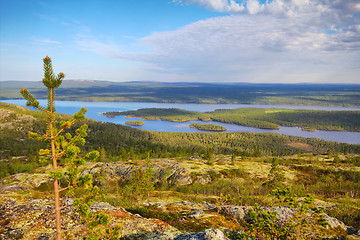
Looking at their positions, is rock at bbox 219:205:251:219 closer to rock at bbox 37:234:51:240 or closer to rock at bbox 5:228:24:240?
rock at bbox 37:234:51:240

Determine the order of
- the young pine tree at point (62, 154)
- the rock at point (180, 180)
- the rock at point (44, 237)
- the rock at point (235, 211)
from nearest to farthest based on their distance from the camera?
the young pine tree at point (62, 154), the rock at point (44, 237), the rock at point (235, 211), the rock at point (180, 180)

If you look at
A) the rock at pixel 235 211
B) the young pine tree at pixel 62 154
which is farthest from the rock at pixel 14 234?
the rock at pixel 235 211

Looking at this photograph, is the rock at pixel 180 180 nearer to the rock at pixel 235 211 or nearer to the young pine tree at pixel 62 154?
the rock at pixel 235 211

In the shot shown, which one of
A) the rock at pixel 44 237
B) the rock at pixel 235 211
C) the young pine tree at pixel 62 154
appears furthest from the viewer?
the rock at pixel 235 211

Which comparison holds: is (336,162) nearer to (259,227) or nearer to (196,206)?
(196,206)

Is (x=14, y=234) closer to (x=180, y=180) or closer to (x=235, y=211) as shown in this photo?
(x=235, y=211)

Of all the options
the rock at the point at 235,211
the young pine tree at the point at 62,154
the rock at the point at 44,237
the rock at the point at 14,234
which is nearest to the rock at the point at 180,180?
the rock at the point at 235,211

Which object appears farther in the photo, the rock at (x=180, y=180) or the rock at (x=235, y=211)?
the rock at (x=180, y=180)

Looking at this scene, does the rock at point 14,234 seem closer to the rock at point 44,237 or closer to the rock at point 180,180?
the rock at point 44,237

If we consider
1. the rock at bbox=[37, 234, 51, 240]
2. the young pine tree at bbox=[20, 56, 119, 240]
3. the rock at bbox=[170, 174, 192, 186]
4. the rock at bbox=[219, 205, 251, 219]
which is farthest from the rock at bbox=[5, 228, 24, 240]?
the rock at bbox=[170, 174, 192, 186]

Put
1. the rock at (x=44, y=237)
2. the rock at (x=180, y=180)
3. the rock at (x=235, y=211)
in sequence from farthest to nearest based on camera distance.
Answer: the rock at (x=180, y=180) → the rock at (x=235, y=211) → the rock at (x=44, y=237)

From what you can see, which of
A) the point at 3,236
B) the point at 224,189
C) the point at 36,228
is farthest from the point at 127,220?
the point at 224,189

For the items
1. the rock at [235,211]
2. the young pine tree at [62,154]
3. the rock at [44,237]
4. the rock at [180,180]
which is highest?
the young pine tree at [62,154]

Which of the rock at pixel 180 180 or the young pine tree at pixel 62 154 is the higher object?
the young pine tree at pixel 62 154
